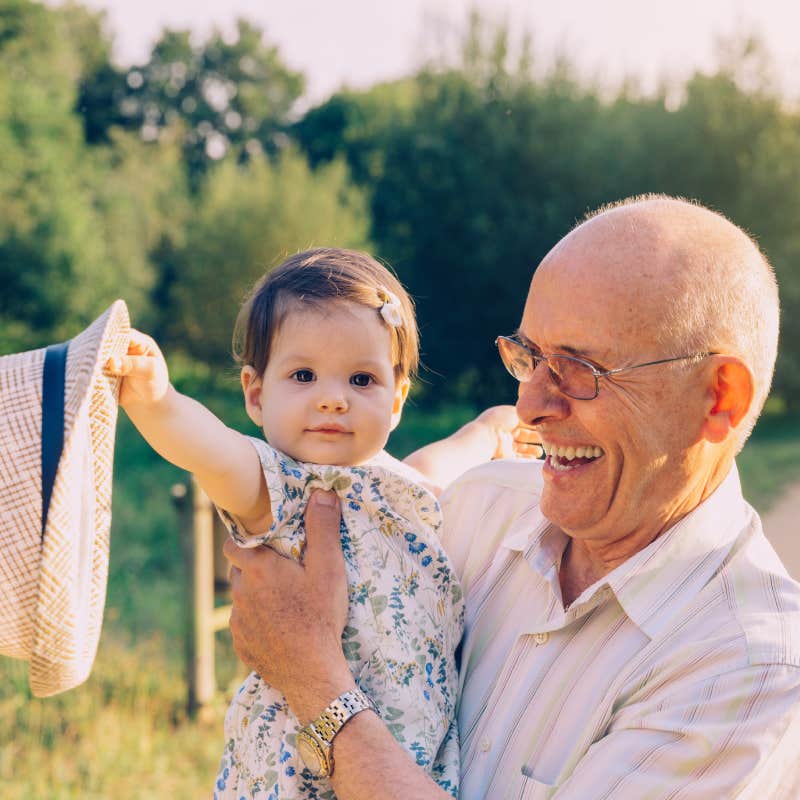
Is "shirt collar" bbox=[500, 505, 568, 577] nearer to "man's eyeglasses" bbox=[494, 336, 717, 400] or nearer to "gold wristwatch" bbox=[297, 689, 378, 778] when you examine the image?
"man's eyeglasses" bbox=[494, 336, 717, 400]

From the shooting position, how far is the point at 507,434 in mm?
3133

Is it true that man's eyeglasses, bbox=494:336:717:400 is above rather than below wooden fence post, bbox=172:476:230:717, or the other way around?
above

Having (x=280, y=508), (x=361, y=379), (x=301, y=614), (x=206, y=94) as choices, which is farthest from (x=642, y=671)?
(x=206, y=94)

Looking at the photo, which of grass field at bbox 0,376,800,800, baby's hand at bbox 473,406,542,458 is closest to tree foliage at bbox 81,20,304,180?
grass field at bbox 0,376,800,800

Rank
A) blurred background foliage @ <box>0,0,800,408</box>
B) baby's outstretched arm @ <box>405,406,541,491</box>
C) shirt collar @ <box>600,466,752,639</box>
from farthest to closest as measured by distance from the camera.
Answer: blurred background foliage @ <box>0,0,800,408</box> < baby's outstretched arm @ <box>405,406,541,491</box> < shirt collar @ <box>600,466,752,639</box>

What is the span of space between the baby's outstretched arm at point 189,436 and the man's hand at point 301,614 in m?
0.11

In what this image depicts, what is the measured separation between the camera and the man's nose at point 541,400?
2127 mm

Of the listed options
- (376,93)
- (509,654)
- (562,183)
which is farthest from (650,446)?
(376,93)

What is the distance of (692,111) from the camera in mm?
18609

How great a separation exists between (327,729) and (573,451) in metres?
0.78

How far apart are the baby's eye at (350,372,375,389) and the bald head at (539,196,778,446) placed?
541 millimetres

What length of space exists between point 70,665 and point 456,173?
17.1 metres

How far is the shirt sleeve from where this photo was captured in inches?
65.8

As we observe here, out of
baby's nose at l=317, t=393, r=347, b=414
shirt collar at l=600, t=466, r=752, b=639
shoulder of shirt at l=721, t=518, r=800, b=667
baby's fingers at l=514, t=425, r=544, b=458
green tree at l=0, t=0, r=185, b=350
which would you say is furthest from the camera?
green tree at l=0, t=0, r=185, b=350
